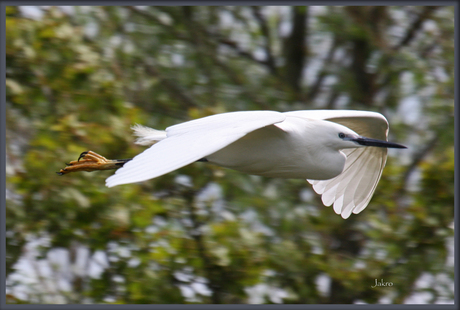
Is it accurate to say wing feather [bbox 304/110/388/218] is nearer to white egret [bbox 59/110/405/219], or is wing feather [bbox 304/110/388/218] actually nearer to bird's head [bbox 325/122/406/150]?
white egret [bbox 59/110/405/219]

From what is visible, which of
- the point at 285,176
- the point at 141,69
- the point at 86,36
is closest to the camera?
the point at 285,176

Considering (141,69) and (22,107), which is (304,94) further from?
(22,107)

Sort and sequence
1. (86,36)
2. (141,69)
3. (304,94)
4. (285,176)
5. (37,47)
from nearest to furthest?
(285,176)
(37,47)
(86,36)
(141,69)
(304,94)

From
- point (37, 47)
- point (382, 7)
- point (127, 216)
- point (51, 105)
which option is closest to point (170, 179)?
point (127, 216)

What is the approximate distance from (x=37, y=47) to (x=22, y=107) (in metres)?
0.40

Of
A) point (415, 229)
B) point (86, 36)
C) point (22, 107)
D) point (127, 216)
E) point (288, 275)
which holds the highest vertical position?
point (86, 36)

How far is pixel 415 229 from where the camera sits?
354cm

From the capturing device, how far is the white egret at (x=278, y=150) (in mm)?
1755

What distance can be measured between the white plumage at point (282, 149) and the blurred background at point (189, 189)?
59 centimetres

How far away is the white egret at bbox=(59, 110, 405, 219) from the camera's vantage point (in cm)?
175

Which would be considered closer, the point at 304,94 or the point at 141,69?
the point at 141,69

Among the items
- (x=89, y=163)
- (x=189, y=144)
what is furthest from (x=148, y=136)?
(x=189, y=144)

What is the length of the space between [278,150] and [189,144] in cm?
56

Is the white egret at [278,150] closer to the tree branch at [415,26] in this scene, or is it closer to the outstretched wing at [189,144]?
the outstretched wing at [189,144]
